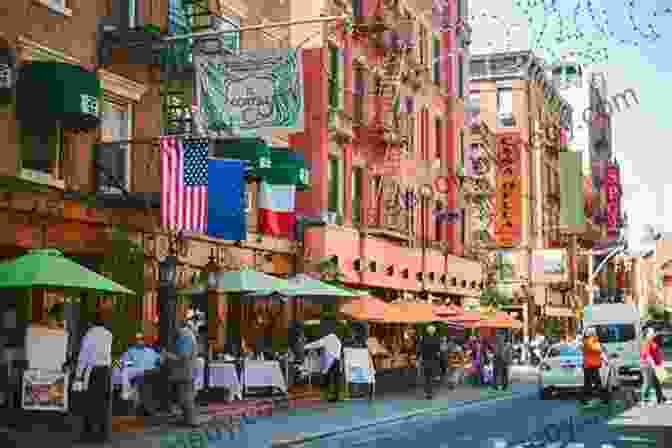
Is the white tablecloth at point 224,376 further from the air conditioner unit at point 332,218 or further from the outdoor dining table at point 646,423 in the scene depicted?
the air conditioner unit at point 332,218

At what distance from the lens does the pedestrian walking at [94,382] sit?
15.7 m

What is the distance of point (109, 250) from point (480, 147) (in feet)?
141

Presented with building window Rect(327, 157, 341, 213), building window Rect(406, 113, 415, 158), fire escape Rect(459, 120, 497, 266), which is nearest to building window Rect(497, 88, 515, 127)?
fire escape Rect(459, 120, 497, 266)

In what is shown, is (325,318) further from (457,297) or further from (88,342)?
(457,297)

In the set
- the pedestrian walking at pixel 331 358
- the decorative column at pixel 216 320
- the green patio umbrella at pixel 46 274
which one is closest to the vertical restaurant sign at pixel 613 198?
the decorative column at pixel 216 320

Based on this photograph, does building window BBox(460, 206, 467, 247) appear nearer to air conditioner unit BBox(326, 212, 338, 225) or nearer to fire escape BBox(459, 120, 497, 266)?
fire escape BBox(459, 120, 497, 266)

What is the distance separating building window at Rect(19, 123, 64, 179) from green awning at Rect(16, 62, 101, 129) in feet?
1.09

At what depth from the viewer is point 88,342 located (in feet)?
51.8

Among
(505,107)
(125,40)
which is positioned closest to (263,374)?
(125,40)

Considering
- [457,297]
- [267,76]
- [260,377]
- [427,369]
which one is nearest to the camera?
[267,76]

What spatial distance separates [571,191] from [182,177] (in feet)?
186

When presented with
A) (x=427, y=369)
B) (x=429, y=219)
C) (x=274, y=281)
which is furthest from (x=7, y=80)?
(x=429, y=219)

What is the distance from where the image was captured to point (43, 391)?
51.0 feet

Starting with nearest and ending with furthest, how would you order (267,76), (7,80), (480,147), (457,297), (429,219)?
(7,80) < (267,76) < (429,219) < (457,297) < (480,147)
